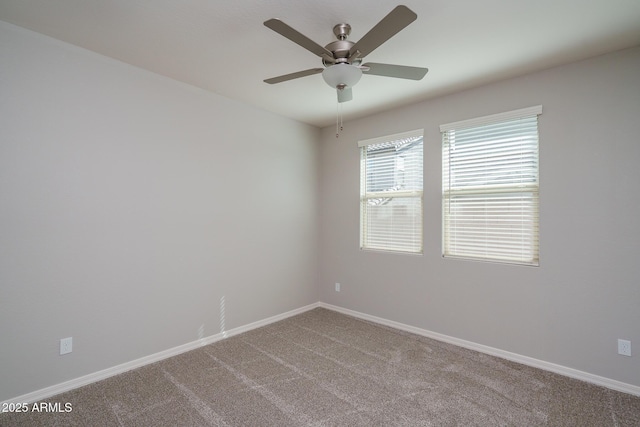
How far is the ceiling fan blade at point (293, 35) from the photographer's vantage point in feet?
5.20

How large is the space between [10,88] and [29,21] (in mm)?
473

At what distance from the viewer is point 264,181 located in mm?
3898

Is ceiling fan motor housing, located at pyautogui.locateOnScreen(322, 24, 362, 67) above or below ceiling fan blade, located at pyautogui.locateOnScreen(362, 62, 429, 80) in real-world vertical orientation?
above

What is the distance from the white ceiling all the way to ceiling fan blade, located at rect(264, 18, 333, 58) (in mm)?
326

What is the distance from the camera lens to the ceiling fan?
161 centimetres

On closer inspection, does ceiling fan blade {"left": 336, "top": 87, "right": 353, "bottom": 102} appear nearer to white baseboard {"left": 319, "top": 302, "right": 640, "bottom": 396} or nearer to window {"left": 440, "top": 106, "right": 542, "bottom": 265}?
window {"left": 440, "top": 106, "right": 542, "bottom": 265}

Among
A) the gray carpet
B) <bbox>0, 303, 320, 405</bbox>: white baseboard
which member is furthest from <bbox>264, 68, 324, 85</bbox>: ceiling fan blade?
<bbox>0, 303, 320, 405</bbox>: white baseboard

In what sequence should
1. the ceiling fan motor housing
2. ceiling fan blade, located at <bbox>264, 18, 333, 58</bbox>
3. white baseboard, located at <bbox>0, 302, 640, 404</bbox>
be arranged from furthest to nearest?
white baseboard, located at <bbox>0, 302, 640, 404</bbox>, the ceiling fan motor housing, ceiling fan blade, located at <bbox>264, 18, 333, 58</bbox>

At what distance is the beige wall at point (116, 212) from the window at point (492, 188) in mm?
2122

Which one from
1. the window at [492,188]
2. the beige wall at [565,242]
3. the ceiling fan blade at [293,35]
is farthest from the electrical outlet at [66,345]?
the window at [492,188]

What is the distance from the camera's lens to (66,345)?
Answer: 2410mm

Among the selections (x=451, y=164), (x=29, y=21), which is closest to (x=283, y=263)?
(x=451, y=164)

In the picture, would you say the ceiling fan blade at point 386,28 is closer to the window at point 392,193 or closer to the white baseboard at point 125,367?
the window at point 392,193

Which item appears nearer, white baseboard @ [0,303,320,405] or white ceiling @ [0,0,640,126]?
white ceiling @ [0,0,640,126]
